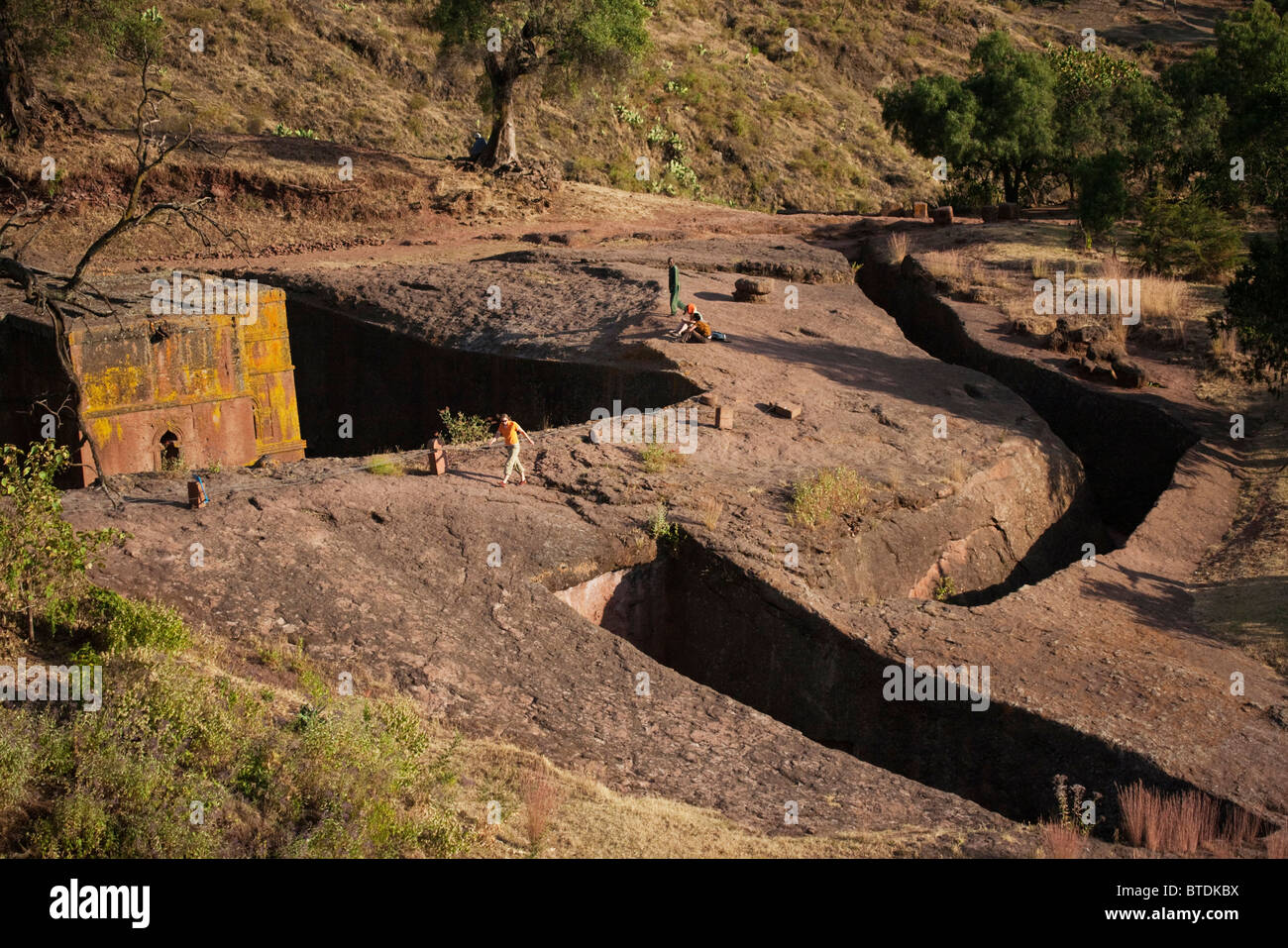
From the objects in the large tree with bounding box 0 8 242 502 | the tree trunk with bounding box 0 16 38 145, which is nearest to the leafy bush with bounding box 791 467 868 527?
the large tree with bounding box 0 8 242 502

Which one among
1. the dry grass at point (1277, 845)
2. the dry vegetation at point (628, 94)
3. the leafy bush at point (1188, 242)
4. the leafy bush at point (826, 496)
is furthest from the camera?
the dry vegetation at point (628, 94)

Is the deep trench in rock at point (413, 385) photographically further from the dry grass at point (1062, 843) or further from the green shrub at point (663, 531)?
the dry grass at point (1062, 843)

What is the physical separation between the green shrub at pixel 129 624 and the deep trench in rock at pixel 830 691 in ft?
9.80

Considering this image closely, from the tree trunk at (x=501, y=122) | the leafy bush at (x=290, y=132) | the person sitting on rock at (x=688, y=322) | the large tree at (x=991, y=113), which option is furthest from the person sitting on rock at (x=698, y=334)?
the leafy bush at (x=290, y=132)

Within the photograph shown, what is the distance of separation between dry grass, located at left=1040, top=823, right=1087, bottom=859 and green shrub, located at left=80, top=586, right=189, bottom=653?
15.9 ft

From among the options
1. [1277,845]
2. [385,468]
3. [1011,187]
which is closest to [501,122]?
[1011,187]

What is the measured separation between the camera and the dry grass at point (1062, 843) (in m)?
6.09

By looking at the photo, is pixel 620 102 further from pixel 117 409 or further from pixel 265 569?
pixel 265 569

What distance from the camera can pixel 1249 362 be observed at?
15.5 meters

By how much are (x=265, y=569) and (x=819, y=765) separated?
3866 mm

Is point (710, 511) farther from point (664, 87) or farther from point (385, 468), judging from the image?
point (664, 87)

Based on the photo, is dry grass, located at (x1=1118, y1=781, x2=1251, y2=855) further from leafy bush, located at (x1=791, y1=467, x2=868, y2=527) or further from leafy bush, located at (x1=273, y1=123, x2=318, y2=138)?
leafy bush, located at (x1=273, y1=123, x2=318, y2=138)

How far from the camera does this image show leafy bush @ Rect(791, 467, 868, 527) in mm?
10070

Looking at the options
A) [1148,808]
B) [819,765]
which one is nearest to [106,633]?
[819,765]
